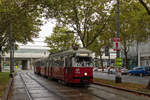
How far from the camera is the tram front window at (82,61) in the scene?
1807cm

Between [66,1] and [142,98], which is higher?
[66,1]

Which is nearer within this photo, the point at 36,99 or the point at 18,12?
the point at 36,99

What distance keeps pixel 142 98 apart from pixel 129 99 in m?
0.88

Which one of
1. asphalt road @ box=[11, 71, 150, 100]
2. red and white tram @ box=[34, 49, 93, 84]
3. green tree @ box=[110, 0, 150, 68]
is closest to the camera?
asphalt road @ box=[11, 71, 150, 100]

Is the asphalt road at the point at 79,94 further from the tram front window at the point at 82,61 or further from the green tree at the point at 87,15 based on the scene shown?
the green tree at the point at 87,15

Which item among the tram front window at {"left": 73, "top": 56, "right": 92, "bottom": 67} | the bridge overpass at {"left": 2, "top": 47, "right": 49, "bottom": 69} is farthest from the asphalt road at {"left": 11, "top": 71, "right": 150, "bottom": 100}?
the bridge overpass at {"left": 2, "top": 47, "right": 49, "bottom": 69}

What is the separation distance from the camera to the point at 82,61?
1834 centimetres

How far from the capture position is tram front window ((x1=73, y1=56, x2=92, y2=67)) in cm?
1807

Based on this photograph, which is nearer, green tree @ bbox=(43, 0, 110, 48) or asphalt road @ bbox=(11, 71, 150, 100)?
asphalt road @ bbox=(11, 71, 150, 100)

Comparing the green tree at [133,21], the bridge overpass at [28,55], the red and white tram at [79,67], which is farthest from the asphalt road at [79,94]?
the bridge overpass at [28,55]

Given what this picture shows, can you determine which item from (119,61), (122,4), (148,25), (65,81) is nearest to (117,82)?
(119,61)

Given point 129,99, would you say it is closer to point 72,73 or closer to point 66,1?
point 72,73

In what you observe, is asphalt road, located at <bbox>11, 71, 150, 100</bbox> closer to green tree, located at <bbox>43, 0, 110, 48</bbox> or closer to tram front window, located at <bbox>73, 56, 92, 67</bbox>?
tram front window, located at <bbox>73, 56, 92, 67</bbox>

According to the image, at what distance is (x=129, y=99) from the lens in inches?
474
